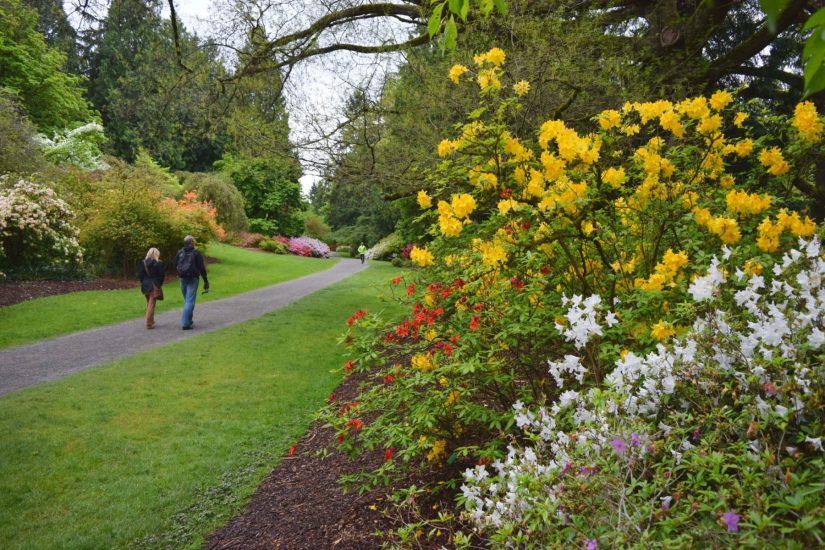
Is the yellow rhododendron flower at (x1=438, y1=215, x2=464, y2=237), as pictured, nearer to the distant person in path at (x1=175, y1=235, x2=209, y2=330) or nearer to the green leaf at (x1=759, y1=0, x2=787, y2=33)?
the green leaf at (x1=759, y1=0, x2=787, y2=33)

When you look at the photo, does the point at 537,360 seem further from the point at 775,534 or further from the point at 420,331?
the point at 775,534

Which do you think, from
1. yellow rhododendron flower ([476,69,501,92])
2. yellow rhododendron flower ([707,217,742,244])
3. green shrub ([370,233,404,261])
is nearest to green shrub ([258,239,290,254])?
green shrub ([370,233,404,261])

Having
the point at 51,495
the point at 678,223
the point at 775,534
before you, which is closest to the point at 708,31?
the point at 678,223

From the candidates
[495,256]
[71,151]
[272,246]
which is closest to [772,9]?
[495,256]

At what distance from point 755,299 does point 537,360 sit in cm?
154

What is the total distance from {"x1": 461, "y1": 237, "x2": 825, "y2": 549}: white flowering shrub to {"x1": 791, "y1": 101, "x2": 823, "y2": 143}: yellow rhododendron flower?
1.23 meters

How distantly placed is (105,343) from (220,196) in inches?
734

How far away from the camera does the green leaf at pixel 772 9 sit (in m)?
0.90

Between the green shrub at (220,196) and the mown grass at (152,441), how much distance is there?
62.0ft

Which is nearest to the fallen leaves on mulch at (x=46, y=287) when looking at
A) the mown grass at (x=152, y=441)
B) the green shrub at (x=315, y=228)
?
the mown grass at (x=152, y=441)

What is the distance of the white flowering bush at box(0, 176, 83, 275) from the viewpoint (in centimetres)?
1226

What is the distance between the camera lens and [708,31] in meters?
6.30

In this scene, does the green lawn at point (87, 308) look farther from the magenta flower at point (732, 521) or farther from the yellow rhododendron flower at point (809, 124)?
the yellow rhododendron flower at point (809, 124)

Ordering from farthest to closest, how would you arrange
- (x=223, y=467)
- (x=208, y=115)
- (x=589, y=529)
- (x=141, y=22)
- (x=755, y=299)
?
(x=208, y=115)
(x=141, y=22)
(x=223, y=467)
(x=755, y=299)
(x=589, y=529)
